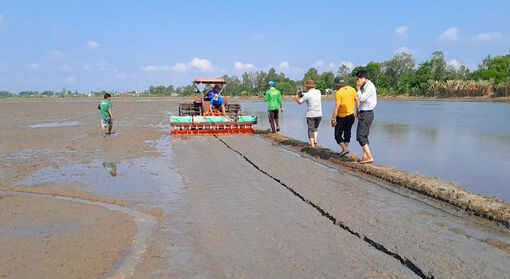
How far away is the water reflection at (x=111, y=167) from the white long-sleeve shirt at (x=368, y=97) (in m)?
5.20

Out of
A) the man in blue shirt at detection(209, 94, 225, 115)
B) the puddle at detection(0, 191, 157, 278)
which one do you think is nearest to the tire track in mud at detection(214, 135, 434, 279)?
the puddle at detection(0, 191, 157, 278)

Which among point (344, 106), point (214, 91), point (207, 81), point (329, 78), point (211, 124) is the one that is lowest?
point (211, 124)

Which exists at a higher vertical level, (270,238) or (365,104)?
(365,104)

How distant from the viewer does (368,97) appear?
300 inches

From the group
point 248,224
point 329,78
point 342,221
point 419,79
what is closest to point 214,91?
point 248,224

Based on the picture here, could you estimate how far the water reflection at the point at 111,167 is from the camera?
7.59 m

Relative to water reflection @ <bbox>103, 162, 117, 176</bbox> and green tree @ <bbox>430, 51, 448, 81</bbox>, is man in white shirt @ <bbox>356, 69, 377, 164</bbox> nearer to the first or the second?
water reflection @ <bbox>103, 162, 117, 176</bbox>

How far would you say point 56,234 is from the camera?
4.18 m

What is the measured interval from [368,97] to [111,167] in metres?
5.63

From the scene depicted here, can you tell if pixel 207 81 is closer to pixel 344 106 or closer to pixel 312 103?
pixel 312 103

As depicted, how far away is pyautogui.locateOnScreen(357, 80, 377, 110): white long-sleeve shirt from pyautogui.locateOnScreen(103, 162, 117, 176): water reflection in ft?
17.1

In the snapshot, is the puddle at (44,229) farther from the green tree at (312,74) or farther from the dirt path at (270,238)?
the green tree at (312,74)

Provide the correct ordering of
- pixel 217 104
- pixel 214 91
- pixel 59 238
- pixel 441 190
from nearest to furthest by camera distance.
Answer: pixel 59 238 < pixel 441 190 < pixel 217 104 < pixel 214 91

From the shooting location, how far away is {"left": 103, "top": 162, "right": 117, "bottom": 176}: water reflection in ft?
24.9
